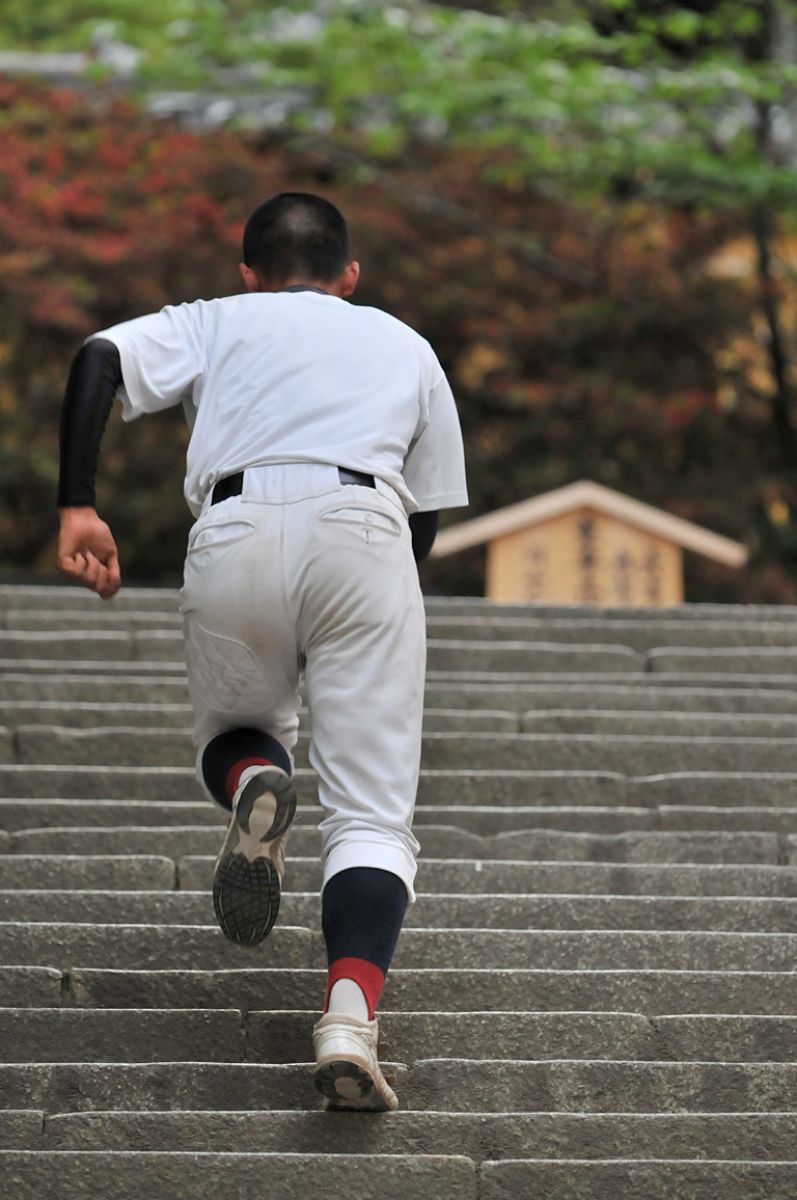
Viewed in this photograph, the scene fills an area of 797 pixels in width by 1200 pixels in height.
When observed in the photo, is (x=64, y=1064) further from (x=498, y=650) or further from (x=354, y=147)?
(x=354, y=147)

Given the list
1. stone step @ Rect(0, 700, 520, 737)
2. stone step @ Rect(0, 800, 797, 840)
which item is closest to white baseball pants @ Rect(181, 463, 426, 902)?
stone step @ Rect(0, 800, 797, 840)

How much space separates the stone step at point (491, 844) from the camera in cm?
475

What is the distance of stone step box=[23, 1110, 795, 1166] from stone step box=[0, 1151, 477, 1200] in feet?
0.26

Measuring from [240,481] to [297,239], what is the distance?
56 centimetres

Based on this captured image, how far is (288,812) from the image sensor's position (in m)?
3.22

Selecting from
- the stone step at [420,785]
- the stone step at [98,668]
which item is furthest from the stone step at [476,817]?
the stone step at [98,668]

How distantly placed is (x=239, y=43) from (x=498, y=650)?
6.95 metres

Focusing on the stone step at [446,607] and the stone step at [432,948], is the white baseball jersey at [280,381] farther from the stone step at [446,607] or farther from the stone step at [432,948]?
the stone step at [446,607]

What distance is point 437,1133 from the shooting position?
3.08 metres

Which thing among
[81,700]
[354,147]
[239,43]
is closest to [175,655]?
[81,700]

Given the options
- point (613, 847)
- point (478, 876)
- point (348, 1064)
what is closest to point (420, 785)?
point (613, 847)

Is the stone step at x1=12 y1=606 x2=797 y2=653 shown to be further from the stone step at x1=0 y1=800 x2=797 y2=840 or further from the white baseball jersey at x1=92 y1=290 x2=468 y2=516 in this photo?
the white baseball jersey at x1=92 y1=290 x2=468 y2=516

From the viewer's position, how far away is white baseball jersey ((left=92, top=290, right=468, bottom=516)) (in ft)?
11.0

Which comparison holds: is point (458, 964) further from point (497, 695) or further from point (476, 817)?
point (497, 695)
